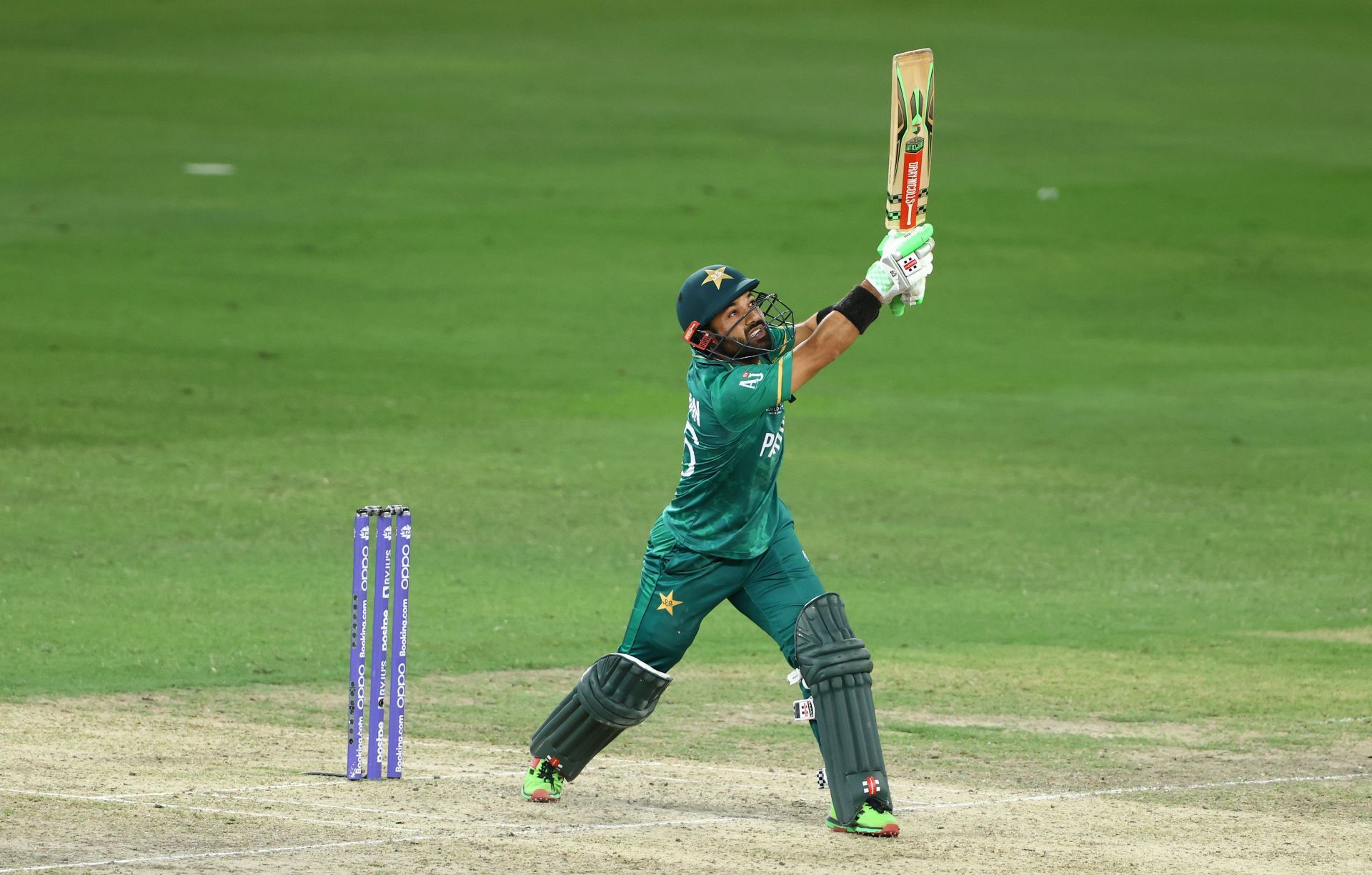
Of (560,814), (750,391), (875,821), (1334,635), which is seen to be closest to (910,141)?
(750,391)

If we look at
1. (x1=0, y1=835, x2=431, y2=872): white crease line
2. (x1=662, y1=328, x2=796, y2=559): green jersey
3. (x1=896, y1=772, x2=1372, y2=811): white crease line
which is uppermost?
(x1=662, y1=328, x2=796, y2=559): green jersey

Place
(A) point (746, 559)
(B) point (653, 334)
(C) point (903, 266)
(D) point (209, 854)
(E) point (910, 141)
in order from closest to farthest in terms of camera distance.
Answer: (D) point (209, 854) < (C) point (903, 266) < (A) point (746, 559) < (E) point (910, 141) < (B) point (653, 334)

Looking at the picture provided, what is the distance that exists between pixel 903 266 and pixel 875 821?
2093 millimetres

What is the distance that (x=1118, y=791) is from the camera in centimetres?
875

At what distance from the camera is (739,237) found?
28688 millimetres

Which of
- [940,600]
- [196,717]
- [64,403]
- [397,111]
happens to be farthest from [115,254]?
[196,717]

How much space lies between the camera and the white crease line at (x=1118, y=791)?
8.33 meters

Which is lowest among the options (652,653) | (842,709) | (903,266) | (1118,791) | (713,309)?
(1118,791)

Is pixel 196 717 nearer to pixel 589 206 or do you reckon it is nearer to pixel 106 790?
pixel 106 790

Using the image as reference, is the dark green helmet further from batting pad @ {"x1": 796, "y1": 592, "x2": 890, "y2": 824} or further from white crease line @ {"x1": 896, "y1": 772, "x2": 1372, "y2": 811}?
white crease line @ {"x1": 896, "y1": 772, "x2": 1372, "y2": 811}

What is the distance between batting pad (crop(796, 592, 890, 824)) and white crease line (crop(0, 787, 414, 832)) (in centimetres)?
160

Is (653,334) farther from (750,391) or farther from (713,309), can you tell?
(750,391)

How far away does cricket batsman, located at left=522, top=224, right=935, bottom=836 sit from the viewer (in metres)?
7.62

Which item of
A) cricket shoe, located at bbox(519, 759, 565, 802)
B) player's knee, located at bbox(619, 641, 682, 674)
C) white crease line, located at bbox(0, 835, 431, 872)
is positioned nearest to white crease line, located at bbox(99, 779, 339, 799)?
cricket shoe, located at bbox(519, 759, 565, 802)
